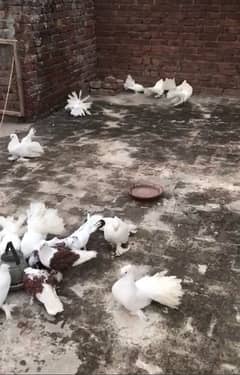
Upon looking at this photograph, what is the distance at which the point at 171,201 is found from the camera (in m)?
3.36

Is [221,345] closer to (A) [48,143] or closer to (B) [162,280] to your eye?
(B) [162,280]

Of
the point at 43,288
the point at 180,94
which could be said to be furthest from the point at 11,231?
the point at 180,94

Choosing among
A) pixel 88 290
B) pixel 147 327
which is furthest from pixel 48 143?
pixel 147 327

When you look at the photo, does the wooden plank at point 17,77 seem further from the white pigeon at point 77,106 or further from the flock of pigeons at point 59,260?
the flock of pigeons at point 59,260

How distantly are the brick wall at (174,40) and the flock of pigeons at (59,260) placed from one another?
13.0 feet

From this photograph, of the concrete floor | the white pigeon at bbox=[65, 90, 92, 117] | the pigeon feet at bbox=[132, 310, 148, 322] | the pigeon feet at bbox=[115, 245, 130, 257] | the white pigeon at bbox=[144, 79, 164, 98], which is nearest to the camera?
the concrete floor

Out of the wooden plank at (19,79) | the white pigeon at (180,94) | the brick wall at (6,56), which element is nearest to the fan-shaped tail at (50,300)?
the wooden plank at (19,79)

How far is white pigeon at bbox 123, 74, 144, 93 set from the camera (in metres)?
6.54

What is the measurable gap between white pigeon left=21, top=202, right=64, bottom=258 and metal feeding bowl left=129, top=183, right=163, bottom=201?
2.37ft

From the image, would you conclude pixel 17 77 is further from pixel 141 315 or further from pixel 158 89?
pixel 141 315

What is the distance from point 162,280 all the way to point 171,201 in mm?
1128

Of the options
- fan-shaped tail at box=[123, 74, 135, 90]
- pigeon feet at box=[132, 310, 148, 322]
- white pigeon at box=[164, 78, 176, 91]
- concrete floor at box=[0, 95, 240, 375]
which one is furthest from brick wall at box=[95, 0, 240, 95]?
pigeon feet at box=[132, 310, 148, 322]

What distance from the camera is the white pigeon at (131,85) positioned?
6539mm

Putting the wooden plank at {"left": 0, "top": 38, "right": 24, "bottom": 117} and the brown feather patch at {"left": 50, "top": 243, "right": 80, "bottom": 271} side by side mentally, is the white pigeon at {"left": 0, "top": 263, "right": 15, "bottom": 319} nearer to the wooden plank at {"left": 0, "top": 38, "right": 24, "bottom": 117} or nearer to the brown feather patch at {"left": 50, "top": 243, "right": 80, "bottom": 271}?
the brown feather patch at {"left": 50, "top": 243, "right": 80, "bottom": 271}
